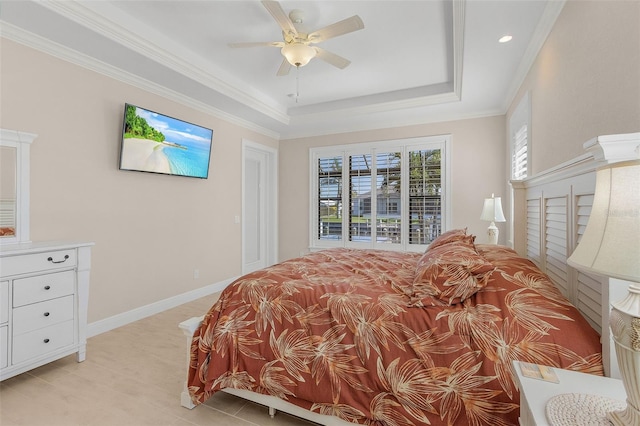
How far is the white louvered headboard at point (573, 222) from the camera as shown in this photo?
102 centimetres

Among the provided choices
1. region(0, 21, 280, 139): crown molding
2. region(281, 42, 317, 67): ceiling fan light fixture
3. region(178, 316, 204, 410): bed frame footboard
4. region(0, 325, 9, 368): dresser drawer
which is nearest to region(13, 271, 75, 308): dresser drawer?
region(0, 325, 9, 368): dresser drawer

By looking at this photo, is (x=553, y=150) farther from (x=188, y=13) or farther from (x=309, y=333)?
(x=188, y=13)

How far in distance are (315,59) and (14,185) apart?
292cm

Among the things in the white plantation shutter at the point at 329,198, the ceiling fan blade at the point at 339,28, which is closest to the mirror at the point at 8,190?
the ceiling fan blade at the point at 339,28

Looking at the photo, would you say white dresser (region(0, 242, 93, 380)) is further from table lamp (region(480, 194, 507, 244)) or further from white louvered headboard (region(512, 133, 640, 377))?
table lamp (region(480, 194, 507, 244))

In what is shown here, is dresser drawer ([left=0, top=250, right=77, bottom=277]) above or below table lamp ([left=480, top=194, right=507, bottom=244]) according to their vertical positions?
below

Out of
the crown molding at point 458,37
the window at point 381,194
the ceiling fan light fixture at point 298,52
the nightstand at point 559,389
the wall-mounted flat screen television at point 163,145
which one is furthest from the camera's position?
the window at point 381,194

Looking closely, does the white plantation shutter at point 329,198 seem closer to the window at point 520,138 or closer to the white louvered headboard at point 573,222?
the window at point 520,138

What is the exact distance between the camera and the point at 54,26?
7.76 ft

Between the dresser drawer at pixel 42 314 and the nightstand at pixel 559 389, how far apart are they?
2.89 meters

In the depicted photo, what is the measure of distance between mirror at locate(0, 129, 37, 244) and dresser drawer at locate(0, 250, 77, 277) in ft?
1.43

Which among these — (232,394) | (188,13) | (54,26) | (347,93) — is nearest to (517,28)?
(347,93)

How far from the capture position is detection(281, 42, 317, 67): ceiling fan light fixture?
2.50m

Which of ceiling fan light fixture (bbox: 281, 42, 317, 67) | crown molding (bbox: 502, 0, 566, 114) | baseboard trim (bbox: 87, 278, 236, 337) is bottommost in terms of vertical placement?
baseboard trim (bbox: 87, 278, 236, 337)
